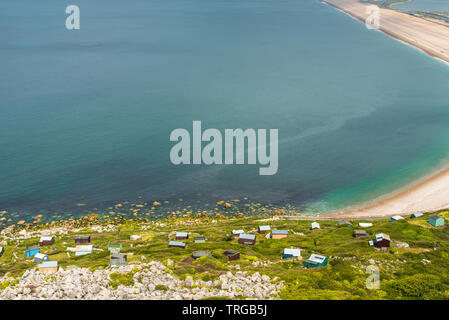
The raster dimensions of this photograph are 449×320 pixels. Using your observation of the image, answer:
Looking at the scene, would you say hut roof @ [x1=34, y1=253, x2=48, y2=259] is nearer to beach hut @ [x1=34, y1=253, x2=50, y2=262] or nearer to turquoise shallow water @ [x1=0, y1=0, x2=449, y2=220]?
beach hut @ [x1=34, y1=253, x2=50, y2=262]

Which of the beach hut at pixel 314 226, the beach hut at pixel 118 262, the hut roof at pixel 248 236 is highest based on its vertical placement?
the beach hut at pixel 118 262

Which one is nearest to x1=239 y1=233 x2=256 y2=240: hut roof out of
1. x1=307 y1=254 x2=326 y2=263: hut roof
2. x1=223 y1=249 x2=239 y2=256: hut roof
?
x1=223 y1=249 x2=239 y2=256: hut roof

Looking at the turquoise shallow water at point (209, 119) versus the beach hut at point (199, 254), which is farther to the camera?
the turquoise shallow water at point (209, 119)

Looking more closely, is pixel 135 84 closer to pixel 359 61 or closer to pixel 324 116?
pixel 324 116

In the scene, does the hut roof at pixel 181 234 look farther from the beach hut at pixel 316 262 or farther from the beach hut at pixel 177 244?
the beach hut at pixel 316 262

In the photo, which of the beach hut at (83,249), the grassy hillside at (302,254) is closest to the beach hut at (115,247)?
the grassy hillside at (302,254)

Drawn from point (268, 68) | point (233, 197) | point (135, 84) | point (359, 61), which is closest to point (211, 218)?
point (233, 197)
